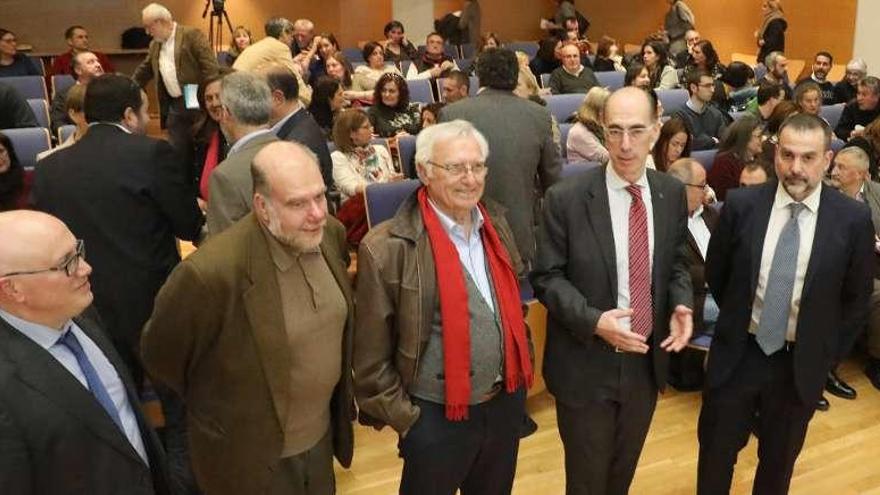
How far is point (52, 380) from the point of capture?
1.62 meters

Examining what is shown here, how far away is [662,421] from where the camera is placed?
383cm

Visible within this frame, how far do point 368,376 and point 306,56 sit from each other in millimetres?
6097

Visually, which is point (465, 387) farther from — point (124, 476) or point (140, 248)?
point (140, 248)

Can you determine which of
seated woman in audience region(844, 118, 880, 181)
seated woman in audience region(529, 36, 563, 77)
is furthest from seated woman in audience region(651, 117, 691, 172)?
seated woman in audience region(529, 36, 563, 77)

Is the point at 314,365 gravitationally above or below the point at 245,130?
below

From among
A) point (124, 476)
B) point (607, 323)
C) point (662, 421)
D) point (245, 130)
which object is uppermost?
point (245, 130)

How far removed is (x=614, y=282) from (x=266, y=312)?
963mm

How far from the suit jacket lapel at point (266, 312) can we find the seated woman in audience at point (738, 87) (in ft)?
19.9

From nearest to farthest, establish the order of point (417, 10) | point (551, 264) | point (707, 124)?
point (551, 264) < point (707, 124) < point (417, 10)

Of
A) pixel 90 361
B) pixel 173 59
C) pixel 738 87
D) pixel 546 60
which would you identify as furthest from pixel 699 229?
pixel 546 60

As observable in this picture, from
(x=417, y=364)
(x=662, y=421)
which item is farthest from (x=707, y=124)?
(x=417, y=364)

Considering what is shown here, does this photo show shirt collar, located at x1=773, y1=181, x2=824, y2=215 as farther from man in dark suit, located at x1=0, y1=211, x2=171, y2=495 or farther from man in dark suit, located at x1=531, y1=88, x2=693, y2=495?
man in dark suit, located at x1=0, y1=211, x2=171, y2=495

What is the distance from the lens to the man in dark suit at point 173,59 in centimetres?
553

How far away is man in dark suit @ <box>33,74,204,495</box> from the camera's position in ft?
9.04
